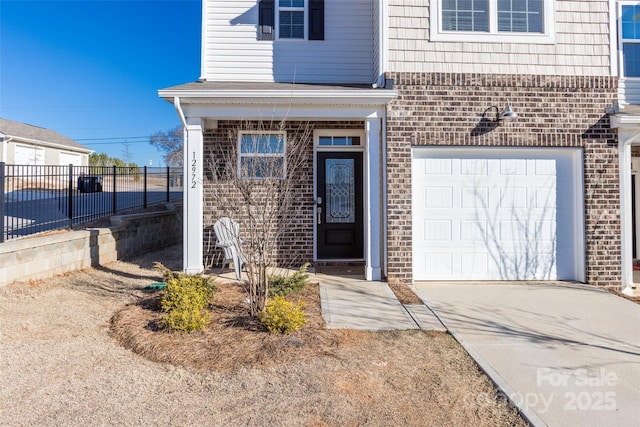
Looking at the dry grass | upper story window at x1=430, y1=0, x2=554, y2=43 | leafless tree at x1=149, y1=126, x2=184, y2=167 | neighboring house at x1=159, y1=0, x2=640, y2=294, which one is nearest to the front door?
neighboring house at x1=159, y1=0, x2=640, y2=294

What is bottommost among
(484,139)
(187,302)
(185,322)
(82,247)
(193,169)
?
(185,322)

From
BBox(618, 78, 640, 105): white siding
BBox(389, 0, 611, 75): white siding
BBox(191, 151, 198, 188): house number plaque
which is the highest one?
BBox(389, 0, 611, 75): white siding

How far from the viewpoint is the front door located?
749cm

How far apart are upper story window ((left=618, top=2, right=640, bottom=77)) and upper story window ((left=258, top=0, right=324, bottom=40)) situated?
590 cm

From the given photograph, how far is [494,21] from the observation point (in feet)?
21.1

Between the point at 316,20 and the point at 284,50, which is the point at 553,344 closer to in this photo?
the point at 284,50

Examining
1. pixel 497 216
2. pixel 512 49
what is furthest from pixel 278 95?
pixel 497 216

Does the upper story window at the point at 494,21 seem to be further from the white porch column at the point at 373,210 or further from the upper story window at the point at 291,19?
the upper story window at the point at 291,19

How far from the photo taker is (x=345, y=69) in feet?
25.2

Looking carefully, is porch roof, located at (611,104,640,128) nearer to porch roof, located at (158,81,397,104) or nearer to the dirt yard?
porch roof, located at (158,81,397,104)

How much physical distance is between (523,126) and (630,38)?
3400mm

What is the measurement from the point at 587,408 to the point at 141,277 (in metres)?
6.35

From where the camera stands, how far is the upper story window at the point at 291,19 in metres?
7.66

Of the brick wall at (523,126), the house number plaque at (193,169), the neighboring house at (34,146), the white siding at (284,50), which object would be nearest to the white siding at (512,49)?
the brick wall at (523,126)
